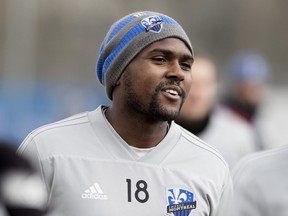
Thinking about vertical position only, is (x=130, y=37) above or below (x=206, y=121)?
above

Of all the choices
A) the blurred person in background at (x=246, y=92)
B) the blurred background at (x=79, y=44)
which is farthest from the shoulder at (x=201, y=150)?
the blurred background at (x=79, y=44)

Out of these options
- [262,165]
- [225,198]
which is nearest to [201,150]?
[225,198]

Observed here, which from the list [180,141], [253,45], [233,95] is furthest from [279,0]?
[180,141]

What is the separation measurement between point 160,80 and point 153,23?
369 millimetres

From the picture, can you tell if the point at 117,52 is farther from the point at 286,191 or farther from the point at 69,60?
the point at 69,60

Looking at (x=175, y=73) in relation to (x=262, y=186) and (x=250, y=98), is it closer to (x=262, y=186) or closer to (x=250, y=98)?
(x=262, y=186)

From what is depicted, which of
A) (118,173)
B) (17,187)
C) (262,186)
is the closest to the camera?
(17,187)

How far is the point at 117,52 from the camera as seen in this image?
5949mm

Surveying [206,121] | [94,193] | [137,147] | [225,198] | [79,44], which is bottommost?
[79,44]

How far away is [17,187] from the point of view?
133 inches

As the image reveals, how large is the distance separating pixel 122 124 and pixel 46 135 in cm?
43

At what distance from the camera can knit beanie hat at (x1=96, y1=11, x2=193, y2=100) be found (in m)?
5.84

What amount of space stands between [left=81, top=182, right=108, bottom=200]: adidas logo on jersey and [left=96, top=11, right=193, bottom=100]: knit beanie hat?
0.73 meters

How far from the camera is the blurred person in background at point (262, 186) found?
414 cm
